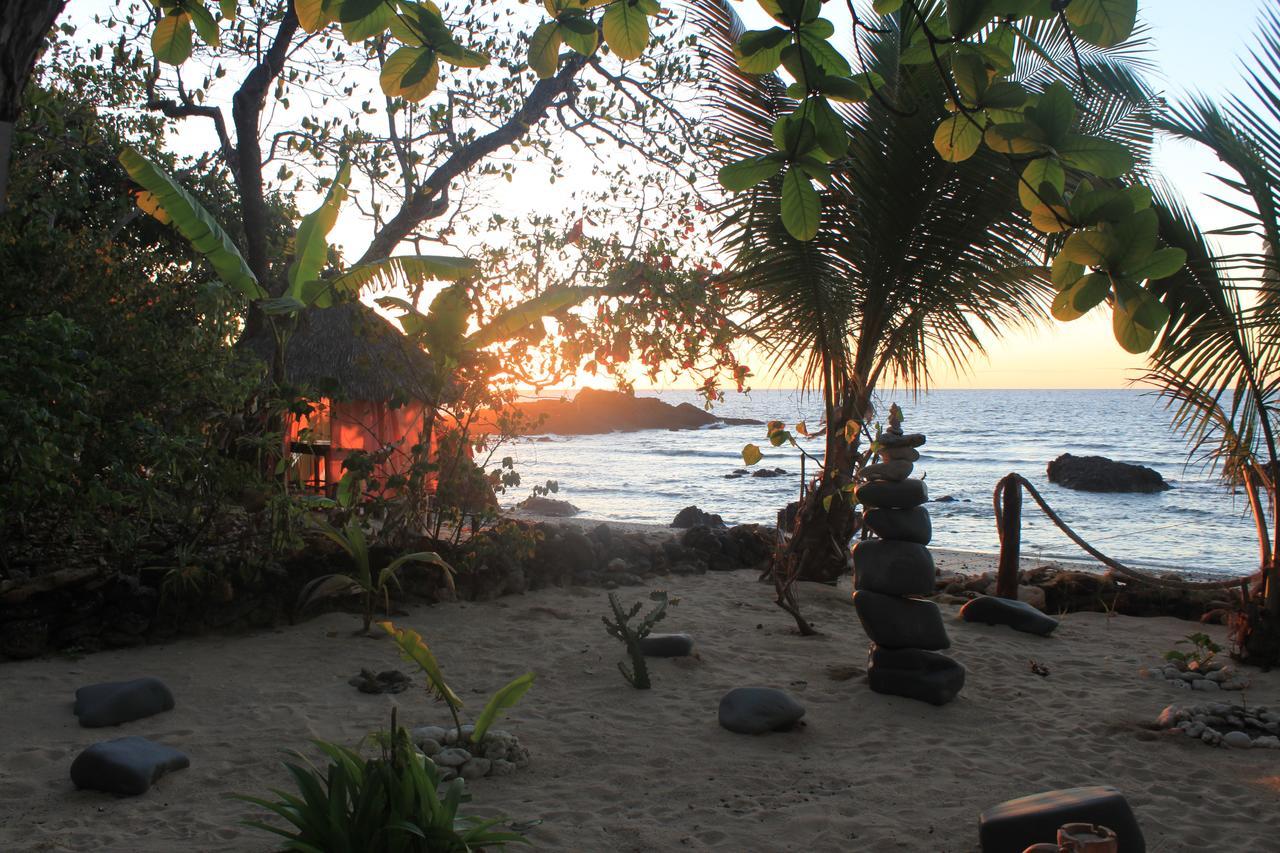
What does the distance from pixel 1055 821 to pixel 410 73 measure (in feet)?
10.2

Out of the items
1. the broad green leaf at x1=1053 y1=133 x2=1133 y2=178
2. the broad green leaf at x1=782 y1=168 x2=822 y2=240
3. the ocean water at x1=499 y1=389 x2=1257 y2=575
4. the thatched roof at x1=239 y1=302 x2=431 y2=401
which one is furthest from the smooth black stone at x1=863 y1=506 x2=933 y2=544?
the thatched roof at x1=239 y1=302 x2=431 y2=401

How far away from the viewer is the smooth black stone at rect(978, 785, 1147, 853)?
3.14 meters

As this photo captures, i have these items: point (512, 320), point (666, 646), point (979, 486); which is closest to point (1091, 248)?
point (666, 646)

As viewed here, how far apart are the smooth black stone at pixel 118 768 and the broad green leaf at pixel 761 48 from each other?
3664mm

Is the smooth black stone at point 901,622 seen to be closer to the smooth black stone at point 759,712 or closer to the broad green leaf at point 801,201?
the smooth black stone at point 759,712

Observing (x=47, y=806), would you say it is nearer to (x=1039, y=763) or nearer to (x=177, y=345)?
(x=177, y=345)

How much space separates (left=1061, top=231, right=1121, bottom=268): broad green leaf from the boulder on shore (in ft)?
162

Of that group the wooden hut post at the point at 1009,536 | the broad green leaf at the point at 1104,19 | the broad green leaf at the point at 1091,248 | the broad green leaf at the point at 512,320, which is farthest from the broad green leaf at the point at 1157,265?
the wooden hut post at the point at 1009,536

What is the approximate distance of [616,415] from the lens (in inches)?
2131

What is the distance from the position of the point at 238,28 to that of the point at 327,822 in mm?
8915

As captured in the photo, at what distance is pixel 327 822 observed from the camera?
2662 mm

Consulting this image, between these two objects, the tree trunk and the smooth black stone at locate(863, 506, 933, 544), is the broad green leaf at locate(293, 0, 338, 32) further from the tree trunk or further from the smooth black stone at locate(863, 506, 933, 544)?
the smooth black stone at locate(863, 506, 933, 544)

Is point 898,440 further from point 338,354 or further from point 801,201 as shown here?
point 338,354

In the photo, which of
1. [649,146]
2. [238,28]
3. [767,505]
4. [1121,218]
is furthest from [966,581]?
[767,505]
